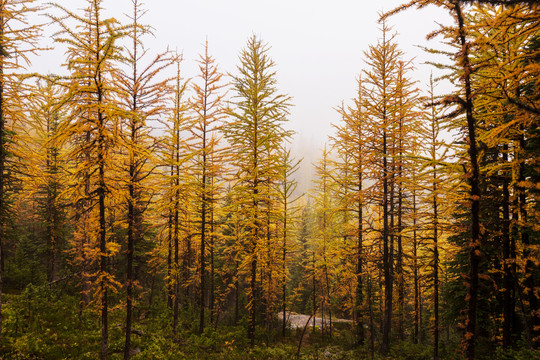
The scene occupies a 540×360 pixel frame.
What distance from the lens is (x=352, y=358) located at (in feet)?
38.4

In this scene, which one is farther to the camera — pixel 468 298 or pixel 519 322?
pixel 519 322

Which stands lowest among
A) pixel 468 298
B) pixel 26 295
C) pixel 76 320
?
pixel 76 320

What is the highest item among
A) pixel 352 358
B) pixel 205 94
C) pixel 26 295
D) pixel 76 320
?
pixel 205 94

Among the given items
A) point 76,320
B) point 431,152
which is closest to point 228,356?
point 76,320

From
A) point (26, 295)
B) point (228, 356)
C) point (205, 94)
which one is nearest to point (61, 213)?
point (26, 295)

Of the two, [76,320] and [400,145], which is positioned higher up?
[400,145]

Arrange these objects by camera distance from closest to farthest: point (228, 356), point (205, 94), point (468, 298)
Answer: point (468, 298) < point (228, 356) < point (205, 94)

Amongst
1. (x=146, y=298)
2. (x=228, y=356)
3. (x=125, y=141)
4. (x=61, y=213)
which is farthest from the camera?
(x=146, y=298)

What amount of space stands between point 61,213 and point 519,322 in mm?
28931

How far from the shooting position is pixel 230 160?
13.3 meters

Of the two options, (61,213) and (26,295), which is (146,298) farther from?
(26,295)

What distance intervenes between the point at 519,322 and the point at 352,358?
7.29 meters

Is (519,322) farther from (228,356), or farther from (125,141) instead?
(125,141)

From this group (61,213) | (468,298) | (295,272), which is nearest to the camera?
(468,298)
